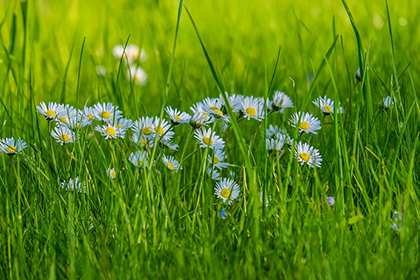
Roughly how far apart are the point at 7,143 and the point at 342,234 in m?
1.00

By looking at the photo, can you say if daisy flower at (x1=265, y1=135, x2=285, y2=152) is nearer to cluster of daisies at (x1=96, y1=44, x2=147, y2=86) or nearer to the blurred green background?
the blurred green background

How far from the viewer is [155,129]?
173 centimetres

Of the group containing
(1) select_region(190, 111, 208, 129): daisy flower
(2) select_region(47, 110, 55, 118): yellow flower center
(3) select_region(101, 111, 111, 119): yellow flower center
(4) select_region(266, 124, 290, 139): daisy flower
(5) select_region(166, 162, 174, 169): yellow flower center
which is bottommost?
(5) select_region(166, 162, 174, 169): yellow flower center

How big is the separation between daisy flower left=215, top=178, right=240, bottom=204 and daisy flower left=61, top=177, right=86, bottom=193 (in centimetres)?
38

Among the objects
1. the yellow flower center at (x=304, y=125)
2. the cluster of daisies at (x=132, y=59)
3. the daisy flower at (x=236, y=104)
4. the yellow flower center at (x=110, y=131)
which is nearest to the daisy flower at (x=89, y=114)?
the yellow flower center at (x=110, y=131)

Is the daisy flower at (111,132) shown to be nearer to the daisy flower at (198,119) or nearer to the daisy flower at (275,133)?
the daisy flower at (198,119)

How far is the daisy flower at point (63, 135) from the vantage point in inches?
67.5

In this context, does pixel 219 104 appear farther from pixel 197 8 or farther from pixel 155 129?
pixel 197 8

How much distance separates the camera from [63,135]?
1.72 meters

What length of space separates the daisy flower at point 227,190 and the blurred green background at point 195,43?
70cm

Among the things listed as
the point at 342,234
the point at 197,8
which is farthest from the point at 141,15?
the point at 342,234

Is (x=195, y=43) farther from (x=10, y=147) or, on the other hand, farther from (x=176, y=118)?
(x=10, y=147)

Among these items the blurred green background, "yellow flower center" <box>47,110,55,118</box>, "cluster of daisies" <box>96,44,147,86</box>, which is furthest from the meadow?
"cluster of daisies" <box>96,44,147,86</box>

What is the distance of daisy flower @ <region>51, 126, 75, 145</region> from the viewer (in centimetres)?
171
